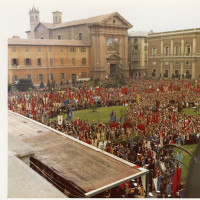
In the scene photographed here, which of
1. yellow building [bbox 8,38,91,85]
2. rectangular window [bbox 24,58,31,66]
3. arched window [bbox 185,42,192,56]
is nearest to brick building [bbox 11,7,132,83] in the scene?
yellow building [bbox 8,38,91,85]

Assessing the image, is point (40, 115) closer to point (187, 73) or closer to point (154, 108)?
point (154, 108)

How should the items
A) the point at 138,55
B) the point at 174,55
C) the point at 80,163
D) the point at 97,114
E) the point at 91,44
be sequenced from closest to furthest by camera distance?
the point at 80,163
the point at 97,114
the point at 174,55
the point at 91,44
the point at 138,55

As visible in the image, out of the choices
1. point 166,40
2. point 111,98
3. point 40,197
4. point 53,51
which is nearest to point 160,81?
point 166,40

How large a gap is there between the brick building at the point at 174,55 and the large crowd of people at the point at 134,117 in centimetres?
94

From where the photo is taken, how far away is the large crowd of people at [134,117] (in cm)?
811

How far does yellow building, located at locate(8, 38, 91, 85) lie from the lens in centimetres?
1489

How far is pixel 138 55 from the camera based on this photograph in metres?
22.1

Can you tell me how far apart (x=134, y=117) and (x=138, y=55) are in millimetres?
11699

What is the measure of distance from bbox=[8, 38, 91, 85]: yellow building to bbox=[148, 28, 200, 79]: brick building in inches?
207

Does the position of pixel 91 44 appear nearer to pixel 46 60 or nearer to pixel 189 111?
pixel 46 60

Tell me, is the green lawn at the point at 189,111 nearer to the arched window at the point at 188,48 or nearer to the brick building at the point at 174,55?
the brick building at the point at 174,55

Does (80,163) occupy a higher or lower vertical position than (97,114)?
lower

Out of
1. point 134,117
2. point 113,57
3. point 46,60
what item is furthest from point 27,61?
point 134,117

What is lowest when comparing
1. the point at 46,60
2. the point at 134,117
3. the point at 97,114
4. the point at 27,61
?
the point at 97,114
